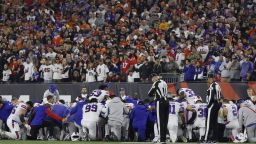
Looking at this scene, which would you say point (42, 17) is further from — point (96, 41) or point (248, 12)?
point (248, 12)

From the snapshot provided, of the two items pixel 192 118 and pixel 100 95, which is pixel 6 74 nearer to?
pixel 100 95

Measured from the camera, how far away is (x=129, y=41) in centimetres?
3378

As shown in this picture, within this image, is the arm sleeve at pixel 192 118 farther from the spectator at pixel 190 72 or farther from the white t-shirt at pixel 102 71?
the white t-shirt at pixel 102 71

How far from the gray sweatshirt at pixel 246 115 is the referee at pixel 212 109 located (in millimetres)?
2256

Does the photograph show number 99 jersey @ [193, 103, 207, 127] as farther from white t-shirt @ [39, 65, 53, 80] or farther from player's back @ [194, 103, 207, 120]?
white t-shirt @ [39, 65, 53, 80]

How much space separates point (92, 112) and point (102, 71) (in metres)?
6.75

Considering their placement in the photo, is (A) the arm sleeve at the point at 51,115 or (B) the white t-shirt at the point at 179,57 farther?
(B) the white t-shirt at the point at 179,57

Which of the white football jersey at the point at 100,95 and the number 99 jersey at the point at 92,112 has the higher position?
the white football jersey at the point at 100,95

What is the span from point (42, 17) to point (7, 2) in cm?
302

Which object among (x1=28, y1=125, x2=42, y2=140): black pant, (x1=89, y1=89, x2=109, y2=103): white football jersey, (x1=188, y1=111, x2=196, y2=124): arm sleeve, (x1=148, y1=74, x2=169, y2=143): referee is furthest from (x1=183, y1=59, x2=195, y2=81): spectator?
(x1=148, y1=74, x2=169, y2=143): referee

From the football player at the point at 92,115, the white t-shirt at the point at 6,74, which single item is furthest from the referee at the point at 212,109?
the white t-shirt at the point at 6,74

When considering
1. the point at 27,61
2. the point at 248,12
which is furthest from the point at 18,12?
the point at 248,12

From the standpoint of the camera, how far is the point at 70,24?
122 ft

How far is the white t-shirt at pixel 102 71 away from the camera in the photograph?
31.7 metres
